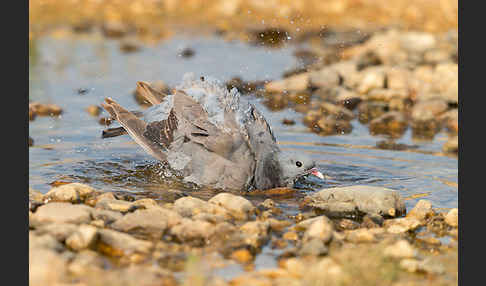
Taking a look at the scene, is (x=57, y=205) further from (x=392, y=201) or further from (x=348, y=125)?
→ (x=348, y=125)

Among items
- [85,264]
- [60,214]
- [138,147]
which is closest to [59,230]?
[60,214]

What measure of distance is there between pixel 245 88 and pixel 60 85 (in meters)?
2.71

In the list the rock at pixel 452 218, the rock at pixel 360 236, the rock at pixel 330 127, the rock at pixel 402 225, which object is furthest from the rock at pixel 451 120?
the rock at pixel 360 236

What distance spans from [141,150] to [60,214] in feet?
9.68

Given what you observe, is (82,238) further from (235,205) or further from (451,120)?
(451,120)

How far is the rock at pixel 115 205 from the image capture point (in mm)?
5660

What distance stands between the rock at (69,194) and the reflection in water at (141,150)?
635 millimetres

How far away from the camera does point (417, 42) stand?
41.2ft

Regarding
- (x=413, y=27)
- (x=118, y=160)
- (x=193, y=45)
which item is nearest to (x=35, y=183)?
(x=118, y=160)

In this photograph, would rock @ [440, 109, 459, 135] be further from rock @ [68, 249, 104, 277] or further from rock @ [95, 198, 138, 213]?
rock @ [68, 249, 104, 277]

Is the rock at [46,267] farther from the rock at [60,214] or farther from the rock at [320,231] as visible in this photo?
the rock at [320,231]

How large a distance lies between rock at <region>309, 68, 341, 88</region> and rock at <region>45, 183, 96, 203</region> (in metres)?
5.58

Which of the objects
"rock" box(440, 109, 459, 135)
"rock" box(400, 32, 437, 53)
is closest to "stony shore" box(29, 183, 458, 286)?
"rock" box(440, 109, 459, 135)

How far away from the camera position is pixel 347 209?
237 inches
